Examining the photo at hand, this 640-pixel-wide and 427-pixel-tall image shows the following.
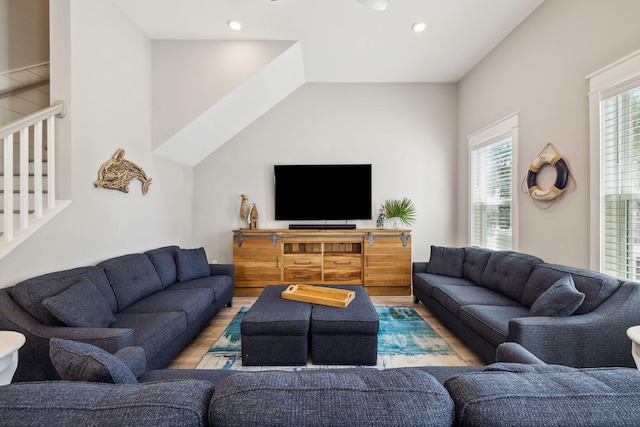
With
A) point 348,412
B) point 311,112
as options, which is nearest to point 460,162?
point 311,112

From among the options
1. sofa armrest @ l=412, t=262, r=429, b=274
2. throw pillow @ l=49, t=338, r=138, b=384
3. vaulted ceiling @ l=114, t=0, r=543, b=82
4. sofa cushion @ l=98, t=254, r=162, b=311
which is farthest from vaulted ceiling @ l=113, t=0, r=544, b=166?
throw pillow @ l=49, t=338, r=138, b=384

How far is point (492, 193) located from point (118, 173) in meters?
4.47

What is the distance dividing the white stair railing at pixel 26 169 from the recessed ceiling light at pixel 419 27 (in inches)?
137

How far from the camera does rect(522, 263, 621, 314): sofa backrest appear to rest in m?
1.86

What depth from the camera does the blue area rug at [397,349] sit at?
2.22 metres

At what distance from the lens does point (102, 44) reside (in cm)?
256

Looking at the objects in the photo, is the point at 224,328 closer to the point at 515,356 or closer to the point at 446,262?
the point at 515,356

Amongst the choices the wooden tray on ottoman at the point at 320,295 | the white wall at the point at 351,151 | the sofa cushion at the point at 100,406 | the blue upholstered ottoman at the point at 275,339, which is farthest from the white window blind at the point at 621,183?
the sofa cushion at the point at 100,406

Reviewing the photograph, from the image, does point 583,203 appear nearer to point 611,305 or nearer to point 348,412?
point 611,305

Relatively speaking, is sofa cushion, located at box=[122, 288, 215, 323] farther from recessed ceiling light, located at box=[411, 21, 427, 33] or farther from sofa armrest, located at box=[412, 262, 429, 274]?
recessed ceiling light, located at box=[411, 21, 427, 33]

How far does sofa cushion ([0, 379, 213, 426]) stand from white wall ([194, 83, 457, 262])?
3.70 meters

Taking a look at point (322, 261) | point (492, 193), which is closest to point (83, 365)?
point (322, 261)

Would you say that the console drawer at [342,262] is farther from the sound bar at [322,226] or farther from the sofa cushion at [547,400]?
the sofa cushion at [547,400]

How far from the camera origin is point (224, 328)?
2.90m
